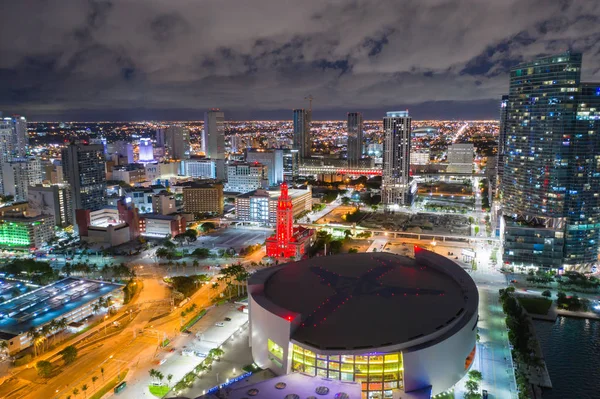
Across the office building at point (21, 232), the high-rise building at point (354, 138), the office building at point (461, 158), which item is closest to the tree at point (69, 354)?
the office building at point (21, 232)

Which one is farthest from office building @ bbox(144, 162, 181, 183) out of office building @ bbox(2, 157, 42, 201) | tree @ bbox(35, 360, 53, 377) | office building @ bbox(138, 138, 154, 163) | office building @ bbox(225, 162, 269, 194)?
tree @ bbox(35, 360, 53, 377)

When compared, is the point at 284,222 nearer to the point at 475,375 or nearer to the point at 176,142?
the point at 475,375

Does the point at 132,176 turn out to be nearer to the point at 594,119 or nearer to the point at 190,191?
the point at 190,191

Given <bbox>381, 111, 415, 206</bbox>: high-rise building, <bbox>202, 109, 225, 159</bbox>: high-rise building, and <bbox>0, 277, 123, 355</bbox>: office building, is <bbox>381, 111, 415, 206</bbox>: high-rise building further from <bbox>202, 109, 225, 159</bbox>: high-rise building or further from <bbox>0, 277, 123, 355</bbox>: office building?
<bbox>0, 277, 123, 355</bbox>: office building

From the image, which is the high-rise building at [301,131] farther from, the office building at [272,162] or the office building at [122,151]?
the office building at [122,151]

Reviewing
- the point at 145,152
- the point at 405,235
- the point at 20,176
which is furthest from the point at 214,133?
the point at 405,235

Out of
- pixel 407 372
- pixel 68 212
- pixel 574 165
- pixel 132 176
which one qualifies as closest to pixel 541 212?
pixel 574 165
